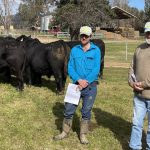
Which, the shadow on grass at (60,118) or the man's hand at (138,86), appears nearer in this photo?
the man's hand at (138,86)

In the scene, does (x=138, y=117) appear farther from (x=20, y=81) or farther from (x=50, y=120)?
(x=20, y=81)

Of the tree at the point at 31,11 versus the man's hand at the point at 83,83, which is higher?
the tree at the point at 31,11

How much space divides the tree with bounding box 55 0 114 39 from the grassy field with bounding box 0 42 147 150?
25322 millimetres

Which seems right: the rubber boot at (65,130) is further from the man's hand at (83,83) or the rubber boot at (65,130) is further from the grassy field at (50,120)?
the man's hand at (83,83)

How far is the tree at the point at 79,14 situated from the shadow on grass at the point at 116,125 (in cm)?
2702

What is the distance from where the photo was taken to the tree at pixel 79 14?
3672cm

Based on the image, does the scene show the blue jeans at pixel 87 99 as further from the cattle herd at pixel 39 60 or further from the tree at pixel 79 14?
the tree at pixel 79 14

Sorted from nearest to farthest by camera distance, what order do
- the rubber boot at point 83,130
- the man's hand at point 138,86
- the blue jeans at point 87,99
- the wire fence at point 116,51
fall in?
the man's hand at point 138,86 → the blue jeans at point 87,99 → the rubber boot at point 83,130 → the wire fence at point 116,51

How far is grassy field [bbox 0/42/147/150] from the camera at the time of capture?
6.95 m

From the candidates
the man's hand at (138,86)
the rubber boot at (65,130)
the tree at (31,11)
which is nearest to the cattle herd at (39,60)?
the rubber boot at (65,130)

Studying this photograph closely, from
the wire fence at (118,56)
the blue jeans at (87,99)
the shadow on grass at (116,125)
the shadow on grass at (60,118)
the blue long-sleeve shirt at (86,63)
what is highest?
the blue long-sleeve shirt at (86,63)

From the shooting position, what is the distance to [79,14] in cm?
3772

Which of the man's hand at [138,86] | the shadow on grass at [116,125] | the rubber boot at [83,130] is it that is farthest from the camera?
the shadow on grass at [116,125]


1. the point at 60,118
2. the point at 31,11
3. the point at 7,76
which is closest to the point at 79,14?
the point at 7,76
